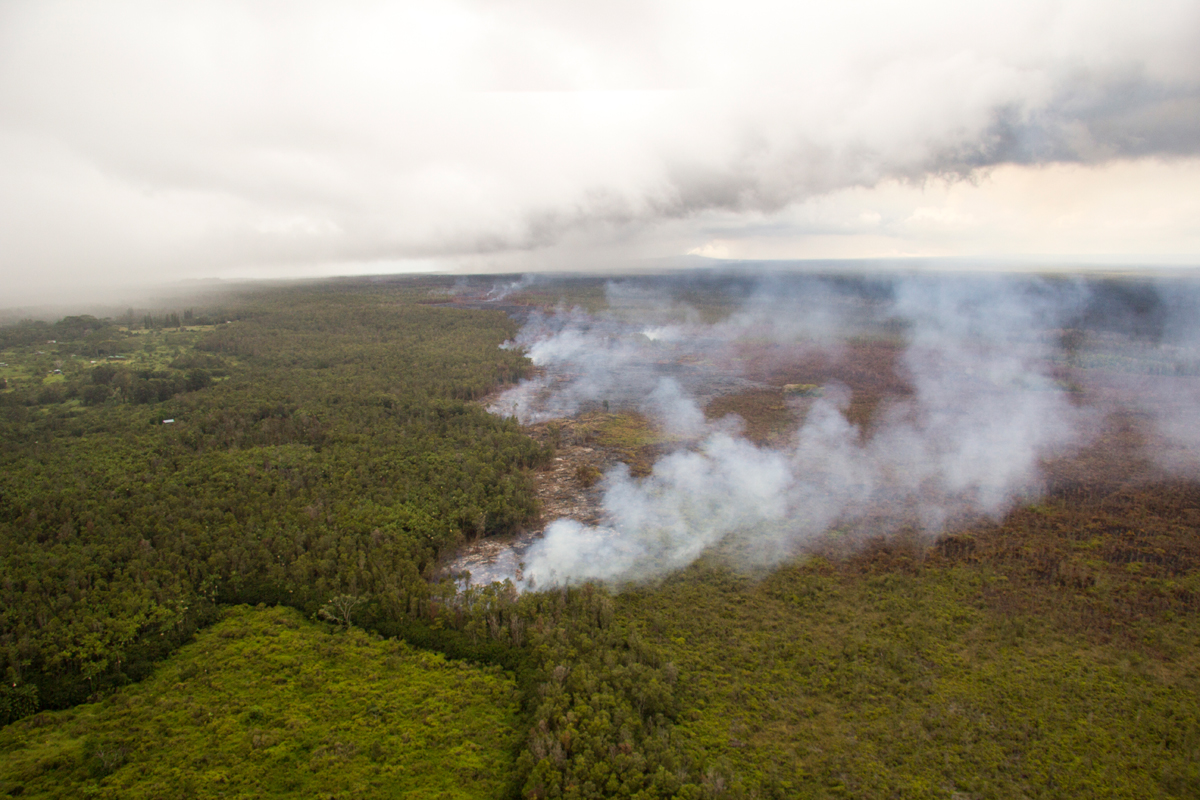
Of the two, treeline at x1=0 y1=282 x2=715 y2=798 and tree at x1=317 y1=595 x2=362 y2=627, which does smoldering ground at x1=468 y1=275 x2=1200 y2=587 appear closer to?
treeline at x1=0 y1=282 x2=715 y2=798

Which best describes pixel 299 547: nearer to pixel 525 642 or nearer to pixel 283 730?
pixel 283 730

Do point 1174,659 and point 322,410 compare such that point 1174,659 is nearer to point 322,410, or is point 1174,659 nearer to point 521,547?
point 521,547

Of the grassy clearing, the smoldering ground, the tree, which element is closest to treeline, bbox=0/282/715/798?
the tree

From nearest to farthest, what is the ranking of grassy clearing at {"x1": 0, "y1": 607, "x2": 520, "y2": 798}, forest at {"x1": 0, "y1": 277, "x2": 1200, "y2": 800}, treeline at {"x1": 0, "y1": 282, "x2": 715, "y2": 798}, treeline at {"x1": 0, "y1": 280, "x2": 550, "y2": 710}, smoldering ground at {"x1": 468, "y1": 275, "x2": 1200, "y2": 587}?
grassy clearing at {"x1": 0, "y1": 607, "x2": 520, "y2": 798} < forest at {"x1": 0, "y1": 277, "x2": 1200, "y2": 800} < treeline at {"x1": 0, "y1": 282, "x2": 715, "y2": 798} < treeline at {"x1": 0, "y1": 280, "x2": 550, "y2": 710} < smoldering ground at {"x1": 468, "y1": 275, "x2": 1200, "y2": 587}

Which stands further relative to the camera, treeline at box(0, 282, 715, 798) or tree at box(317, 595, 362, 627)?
tree at box(317, 595, 362, 627)

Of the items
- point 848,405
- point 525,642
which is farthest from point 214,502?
point 848,405

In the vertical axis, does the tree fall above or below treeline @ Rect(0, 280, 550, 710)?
below
